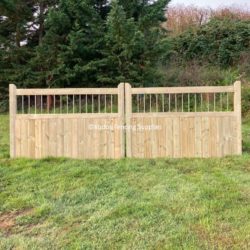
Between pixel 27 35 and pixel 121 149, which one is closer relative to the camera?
pixel 121 149

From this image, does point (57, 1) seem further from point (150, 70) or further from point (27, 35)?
point (150, 70)

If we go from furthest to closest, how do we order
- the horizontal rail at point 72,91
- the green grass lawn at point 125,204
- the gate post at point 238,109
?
1. the horizontal rail at point 72,91
2. the gate post at point 238,109
3. the green grass lawn at point 125,204

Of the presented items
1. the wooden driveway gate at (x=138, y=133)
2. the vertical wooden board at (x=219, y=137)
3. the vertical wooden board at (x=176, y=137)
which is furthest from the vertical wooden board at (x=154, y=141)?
the vertical wooden board at (x=219, y=137)

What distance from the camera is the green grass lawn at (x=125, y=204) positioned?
3.33 m

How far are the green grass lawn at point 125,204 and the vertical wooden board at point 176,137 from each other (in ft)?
1.03

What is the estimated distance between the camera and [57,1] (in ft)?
39.4

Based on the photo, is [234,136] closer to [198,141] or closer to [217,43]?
[198,141]

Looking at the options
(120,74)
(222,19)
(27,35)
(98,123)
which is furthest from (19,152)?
(222,19)

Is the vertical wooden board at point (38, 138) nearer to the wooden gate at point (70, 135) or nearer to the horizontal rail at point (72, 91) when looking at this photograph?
the wooden gate at point (70, 135)

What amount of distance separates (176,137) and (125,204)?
2.53 metres

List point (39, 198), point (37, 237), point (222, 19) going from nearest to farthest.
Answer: point (37, 237) < point (39, 198) < point (222, 19)

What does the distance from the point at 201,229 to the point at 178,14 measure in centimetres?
1535

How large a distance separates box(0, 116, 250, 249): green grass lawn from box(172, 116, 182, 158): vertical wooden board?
313 millimetres

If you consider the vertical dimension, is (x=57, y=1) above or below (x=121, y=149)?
above
